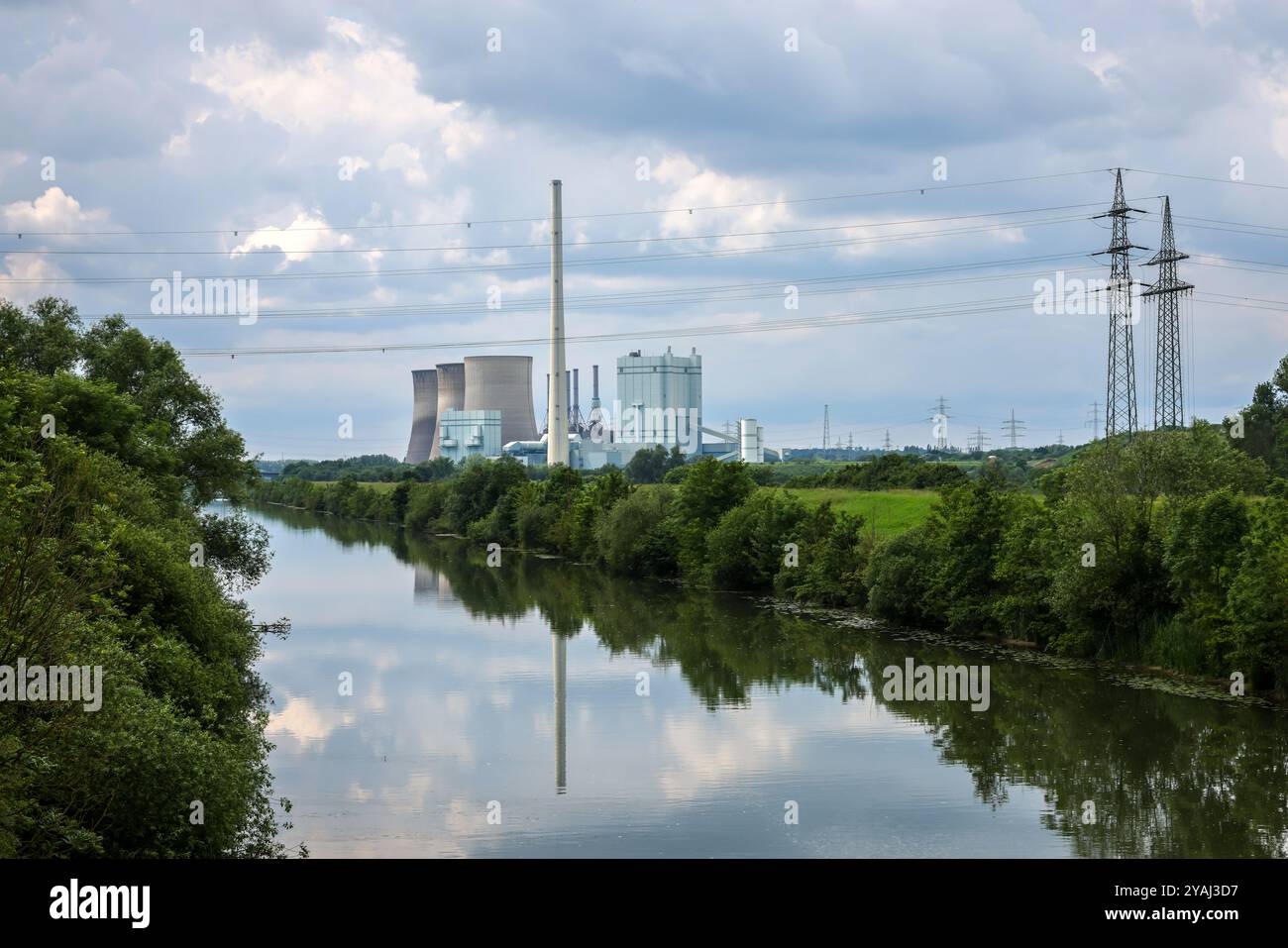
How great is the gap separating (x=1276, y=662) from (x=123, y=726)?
19.6 metres

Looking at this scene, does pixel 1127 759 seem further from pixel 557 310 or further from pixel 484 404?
pixel 484 404

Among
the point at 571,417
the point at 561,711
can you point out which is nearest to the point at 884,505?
the point at 561,711

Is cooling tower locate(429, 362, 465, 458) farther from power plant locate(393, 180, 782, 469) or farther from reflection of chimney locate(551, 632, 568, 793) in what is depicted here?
reflection of chimney locate(551, 632, 568, 793)

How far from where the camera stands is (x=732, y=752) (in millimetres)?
20141

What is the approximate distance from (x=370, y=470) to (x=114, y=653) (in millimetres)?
133821

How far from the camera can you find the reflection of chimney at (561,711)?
736 inches

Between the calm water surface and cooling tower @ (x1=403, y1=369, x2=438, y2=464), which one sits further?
cooling tower @ (x1=403, y1=369, x2=438, y2=464)

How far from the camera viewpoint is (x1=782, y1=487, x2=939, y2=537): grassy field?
42.0m

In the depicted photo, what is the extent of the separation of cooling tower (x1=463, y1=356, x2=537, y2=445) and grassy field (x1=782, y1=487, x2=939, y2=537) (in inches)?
2468

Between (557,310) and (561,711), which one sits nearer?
(561,711)

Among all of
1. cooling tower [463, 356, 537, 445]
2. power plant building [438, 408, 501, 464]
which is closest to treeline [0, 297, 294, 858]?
cooling tower [463, 356, 537, 445]

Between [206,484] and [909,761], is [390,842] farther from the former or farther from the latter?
[206,484]

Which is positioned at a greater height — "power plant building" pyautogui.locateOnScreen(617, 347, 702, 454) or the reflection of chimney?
"power plant building" pyautogui.locateOnScreen(617, 347, 702, 454)

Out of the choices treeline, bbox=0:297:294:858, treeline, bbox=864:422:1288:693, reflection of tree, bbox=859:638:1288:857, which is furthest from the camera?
treeline, bbox=864:422:1288:693
